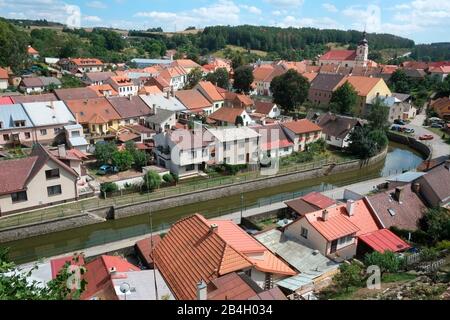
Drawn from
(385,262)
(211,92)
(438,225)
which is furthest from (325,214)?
(211,92)

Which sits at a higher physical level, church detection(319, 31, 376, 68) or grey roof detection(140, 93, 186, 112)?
church detection(319, 31, 376, 68)

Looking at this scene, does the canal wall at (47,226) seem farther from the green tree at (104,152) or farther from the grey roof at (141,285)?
the grey roof at (141,285)

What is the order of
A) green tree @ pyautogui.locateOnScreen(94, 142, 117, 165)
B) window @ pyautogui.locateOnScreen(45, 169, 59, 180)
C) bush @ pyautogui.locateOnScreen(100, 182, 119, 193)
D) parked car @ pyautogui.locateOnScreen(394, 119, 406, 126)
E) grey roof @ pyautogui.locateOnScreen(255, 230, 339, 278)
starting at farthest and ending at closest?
parked car @ pyautogui.locateOnScreen(394, 119, 406, 126) < green tree @ pyautogui.locateOnScreen(94, 142, 117, 165) < bush @ pyautogui.locateOnScreen(100, 182, 119, 193) < window @ pyautogui.locateOnScreen(45, 169, 59, 180) < grey roof @ pyautogui.locateOnScreen(255, 230, 339, 278)

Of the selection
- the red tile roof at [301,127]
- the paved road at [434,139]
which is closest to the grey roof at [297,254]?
the red tile roof at [301,127]

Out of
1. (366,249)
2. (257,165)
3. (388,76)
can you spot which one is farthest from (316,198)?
(388,76)

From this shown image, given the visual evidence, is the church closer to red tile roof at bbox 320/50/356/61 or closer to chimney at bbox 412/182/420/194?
red tile roof at bbox 320/50/356/61

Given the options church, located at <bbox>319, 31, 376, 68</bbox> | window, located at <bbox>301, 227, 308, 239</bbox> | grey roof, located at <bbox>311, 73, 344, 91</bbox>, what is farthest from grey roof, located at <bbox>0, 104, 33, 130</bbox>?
church, located at <bbox>319, 31, 376, 68</bbox>
